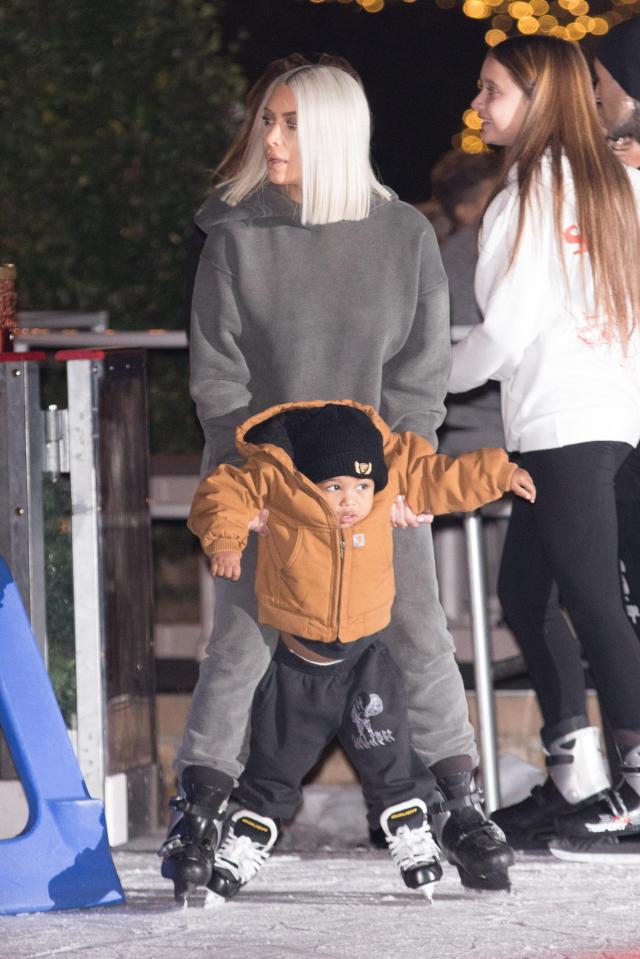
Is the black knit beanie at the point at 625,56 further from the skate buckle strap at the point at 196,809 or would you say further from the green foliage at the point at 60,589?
the skate buckle strap at the point at 196,809

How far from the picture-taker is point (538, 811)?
11.4 feet

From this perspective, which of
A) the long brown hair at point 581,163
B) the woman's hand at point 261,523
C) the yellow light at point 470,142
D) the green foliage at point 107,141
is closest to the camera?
the woman's hand at point 261,523

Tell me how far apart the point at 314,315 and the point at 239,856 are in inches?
38.6

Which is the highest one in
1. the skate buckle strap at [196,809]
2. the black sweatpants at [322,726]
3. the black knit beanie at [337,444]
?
the black knit beanie at [337,444]

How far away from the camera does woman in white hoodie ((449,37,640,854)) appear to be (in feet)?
10.5

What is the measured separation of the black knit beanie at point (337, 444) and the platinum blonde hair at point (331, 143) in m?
0.38

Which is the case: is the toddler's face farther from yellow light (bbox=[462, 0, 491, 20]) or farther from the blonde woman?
yellow light (bbox=[462, 0, 491, 20])

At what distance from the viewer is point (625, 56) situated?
11.4ft

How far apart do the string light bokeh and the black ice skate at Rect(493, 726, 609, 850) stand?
4015mm

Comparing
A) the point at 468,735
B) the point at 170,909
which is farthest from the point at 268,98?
the point at 170,909

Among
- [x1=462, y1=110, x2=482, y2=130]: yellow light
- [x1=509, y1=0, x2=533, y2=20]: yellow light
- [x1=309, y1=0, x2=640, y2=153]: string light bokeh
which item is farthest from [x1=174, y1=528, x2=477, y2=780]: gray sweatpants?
[x1=462, y1=110, x2=482, y2=130]: yellow light

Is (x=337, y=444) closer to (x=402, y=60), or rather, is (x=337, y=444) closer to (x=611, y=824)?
(x=611, y=824)

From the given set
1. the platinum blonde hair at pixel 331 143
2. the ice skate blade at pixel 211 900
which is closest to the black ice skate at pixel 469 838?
the ice skate blade at pixel 211 900

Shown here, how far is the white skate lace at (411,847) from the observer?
117 inches
